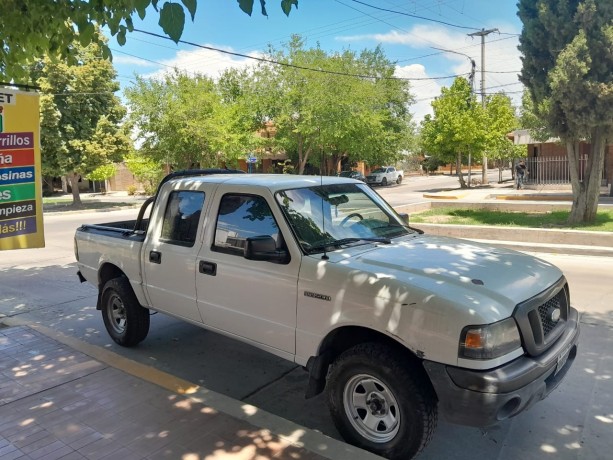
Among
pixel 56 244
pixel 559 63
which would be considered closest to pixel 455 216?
pixel 559 63

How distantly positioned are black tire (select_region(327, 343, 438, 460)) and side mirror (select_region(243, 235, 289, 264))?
82cm

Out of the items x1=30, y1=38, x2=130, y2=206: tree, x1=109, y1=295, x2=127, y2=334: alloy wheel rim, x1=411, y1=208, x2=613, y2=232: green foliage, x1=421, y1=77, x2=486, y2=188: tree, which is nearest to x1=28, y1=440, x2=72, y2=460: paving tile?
x1=109, y1=295, x2=127, y2=334: alloy wheel rim

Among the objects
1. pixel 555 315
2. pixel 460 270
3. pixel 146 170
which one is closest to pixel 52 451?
pixel 460 270

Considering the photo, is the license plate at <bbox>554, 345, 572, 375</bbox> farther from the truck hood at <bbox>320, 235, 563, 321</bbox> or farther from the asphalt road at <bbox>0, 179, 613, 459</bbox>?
the asphalt road at <bbox>0, 179, 613, 459</bbox>

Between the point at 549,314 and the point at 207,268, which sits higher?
the point at 207,268

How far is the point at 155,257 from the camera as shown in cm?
472

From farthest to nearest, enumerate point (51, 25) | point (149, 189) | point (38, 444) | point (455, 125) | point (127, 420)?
point (149, 189) → point (455, 125) → point (51, 25) → point (127, 420) → point (38, 444)

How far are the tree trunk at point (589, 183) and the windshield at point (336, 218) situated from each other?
10040 mm

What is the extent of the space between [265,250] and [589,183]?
38.4ft

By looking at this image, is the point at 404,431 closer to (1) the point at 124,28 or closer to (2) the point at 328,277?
(2) the point at 328,277

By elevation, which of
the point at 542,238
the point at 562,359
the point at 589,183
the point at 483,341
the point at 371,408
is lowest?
the point at 371,408

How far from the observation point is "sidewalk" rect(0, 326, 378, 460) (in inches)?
127

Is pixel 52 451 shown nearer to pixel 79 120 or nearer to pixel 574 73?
pixel 574 73

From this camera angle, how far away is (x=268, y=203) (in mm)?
3891
